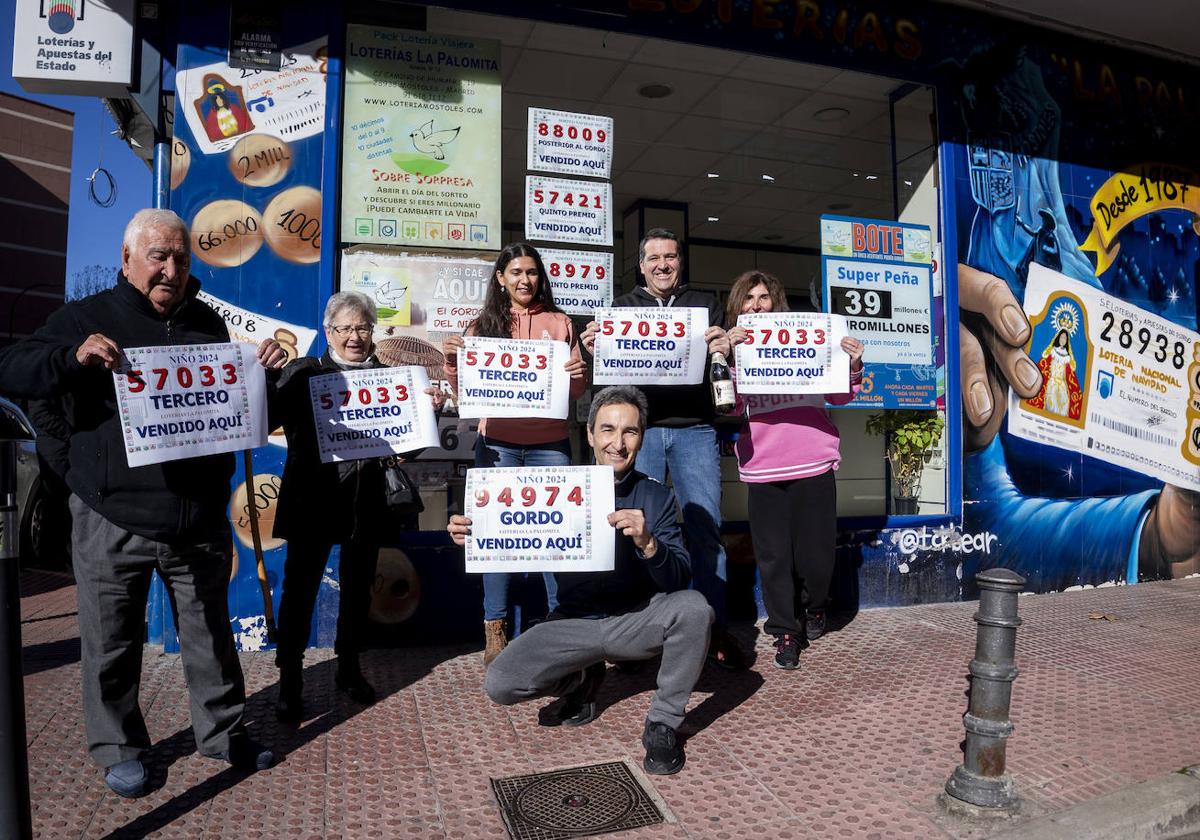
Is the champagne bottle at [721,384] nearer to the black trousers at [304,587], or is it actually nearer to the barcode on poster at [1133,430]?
the black trousers at [304,587]

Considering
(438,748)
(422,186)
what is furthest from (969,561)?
(422,186)

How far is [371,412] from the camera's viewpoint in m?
3.65

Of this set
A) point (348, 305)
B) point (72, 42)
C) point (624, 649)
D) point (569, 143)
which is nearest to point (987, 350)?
point (569, 143)

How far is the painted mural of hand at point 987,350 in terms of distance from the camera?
612cm

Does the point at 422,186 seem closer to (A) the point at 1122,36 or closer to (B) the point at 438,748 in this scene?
(B) the point at 438,748

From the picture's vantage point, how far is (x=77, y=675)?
4.38 meters

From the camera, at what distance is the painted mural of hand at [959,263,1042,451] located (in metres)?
6.12

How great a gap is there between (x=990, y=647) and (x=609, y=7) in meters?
4.57

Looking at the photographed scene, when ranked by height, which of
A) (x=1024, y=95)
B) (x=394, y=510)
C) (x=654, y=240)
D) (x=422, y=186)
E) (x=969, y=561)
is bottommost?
(x=969, y=561)

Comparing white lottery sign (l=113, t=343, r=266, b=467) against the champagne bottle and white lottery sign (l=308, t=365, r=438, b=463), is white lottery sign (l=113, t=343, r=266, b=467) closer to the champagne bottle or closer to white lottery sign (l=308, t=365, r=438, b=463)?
white lottery sign (l=308, t=365, r=438, b=463)

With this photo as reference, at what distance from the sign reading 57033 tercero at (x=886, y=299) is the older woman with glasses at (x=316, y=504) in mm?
3489

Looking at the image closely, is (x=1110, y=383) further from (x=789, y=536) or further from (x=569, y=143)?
(x=569, y=143)

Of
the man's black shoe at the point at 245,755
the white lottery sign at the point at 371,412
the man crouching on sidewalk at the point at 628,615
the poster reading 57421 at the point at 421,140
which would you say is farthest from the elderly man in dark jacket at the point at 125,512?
the poster reading 57421 at the point at 421,140

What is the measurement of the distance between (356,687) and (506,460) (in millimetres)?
1343
